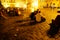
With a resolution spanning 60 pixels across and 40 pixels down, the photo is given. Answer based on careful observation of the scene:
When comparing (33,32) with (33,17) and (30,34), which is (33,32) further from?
(33,17)

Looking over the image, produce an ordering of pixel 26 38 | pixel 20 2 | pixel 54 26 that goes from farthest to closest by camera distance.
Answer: pixel 20 2 → pixel 54 26 → pixel 26 38

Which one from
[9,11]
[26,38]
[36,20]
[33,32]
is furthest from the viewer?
[9,11]

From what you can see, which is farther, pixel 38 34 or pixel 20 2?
pixel 20 2

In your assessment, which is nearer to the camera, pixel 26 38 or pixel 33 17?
pixel 26 38

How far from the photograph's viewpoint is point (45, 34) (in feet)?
27.6

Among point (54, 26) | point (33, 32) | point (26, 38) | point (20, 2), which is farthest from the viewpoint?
point (20, 2)

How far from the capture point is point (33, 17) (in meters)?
12.5

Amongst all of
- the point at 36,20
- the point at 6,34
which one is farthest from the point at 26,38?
the point at 36,20

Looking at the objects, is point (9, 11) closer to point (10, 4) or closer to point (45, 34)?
point (10, 4)

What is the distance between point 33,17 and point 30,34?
13.4ft

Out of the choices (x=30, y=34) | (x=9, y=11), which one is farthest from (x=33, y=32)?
(x=9, y=11)

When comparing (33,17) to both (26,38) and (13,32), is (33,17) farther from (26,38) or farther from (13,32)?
(26,38)

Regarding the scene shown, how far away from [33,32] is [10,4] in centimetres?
1520

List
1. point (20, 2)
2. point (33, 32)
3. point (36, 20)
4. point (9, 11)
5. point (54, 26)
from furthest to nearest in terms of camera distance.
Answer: point (20, 2) → point (9, 11) → point (36, 20) → point (33, 32) → point (54, 26)
